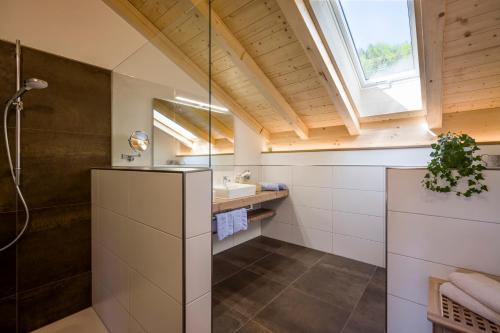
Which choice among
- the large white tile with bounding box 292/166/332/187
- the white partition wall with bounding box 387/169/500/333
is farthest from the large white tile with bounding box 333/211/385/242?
the white partition wall with bounding box 387/169/500/333

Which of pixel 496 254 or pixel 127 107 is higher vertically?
pixel 127 107

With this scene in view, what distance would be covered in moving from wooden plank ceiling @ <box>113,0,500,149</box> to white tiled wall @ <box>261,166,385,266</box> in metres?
0.75

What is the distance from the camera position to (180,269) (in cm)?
101

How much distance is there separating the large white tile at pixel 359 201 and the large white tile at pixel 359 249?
340 mm

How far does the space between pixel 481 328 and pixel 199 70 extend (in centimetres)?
226

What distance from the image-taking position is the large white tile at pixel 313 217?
2937 mm

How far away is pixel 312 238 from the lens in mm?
3066

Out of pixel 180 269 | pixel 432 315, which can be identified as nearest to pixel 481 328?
pixel 432 315

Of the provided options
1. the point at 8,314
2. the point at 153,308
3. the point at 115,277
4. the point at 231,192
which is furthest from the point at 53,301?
the point at 231,192

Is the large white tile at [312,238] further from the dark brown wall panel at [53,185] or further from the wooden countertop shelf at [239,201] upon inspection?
the dark brown wall panel at [53,185]

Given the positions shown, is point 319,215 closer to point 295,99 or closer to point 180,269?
point 295,99

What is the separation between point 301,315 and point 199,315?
3.43 ft

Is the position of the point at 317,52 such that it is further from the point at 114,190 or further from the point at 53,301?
the point at 53,301

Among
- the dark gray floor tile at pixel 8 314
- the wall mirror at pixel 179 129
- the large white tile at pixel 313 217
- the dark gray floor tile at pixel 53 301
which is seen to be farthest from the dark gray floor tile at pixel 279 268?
the dark gray floor tile at pixel 8 314
